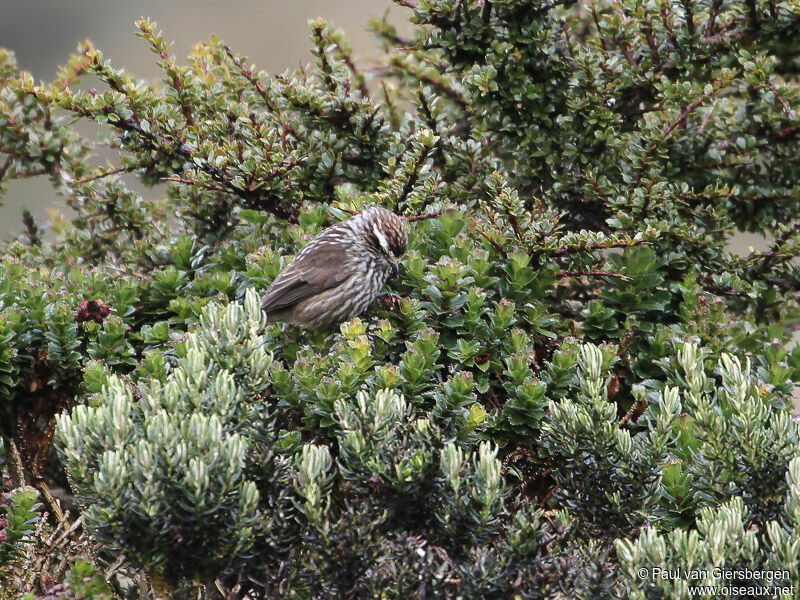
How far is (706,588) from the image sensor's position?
2588 mm

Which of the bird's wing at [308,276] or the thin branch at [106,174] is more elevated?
the thin branch at [106,174]

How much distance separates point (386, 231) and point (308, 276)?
58cm

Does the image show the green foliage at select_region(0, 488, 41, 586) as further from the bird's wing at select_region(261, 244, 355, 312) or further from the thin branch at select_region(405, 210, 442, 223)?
the thin branch at select_region(405, 210, 442, 223)

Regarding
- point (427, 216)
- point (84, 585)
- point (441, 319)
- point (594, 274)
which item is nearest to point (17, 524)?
point (84, 585)

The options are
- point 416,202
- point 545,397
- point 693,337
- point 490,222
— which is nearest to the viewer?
point 545,397

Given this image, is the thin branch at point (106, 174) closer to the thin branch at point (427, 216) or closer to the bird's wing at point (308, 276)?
the bird's wing at point (308, 276)

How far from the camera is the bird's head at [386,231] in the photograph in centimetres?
467

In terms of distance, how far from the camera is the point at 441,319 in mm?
3955

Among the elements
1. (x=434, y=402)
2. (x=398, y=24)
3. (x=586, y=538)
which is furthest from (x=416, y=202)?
(x=398, y=24)

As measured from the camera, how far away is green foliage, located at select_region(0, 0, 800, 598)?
2785 mm

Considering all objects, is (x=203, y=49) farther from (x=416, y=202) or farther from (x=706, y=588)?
(x=706, y=588)

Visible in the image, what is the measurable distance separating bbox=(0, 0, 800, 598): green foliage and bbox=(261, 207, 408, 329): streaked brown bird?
0.45ft

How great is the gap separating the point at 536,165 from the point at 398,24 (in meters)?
2.85

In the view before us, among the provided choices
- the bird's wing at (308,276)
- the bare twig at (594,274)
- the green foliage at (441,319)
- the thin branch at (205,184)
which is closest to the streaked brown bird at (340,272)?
the bird's wing at (308,276)
